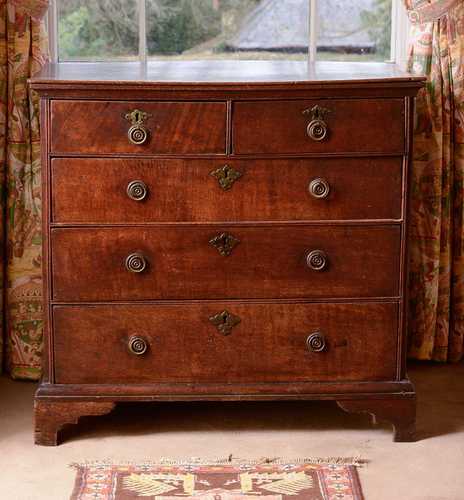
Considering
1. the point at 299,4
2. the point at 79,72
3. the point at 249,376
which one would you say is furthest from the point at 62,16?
the point at 249,376

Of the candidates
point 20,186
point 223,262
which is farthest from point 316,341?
point 20,186

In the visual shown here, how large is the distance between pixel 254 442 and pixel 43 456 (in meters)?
0.61

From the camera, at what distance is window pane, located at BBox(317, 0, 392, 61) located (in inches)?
141

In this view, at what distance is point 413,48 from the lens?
11.2 ft

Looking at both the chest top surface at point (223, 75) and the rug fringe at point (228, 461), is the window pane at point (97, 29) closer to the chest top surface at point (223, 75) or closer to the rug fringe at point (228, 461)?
the chest top surface at point (223, 75)

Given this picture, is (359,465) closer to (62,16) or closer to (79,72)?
(79,72)

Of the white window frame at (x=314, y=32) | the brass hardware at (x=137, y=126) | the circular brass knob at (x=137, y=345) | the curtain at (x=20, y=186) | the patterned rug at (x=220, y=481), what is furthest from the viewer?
the white window frame at (x=314, y=32)

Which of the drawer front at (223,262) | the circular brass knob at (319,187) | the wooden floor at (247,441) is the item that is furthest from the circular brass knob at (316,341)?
the circular brass knob at (319,187)

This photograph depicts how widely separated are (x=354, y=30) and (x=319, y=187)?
3.08 feet

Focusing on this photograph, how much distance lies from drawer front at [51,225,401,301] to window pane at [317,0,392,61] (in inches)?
36.5

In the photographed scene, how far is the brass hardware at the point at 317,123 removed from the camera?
2.84 m

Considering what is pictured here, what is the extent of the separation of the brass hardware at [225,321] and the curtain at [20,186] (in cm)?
77

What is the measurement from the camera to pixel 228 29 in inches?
141

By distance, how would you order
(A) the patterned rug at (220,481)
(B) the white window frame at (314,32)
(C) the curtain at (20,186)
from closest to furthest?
(A) the patterned rug at (220,481)
(C) the curtain at (20,186)
(B) the white window frame at (314,32)
